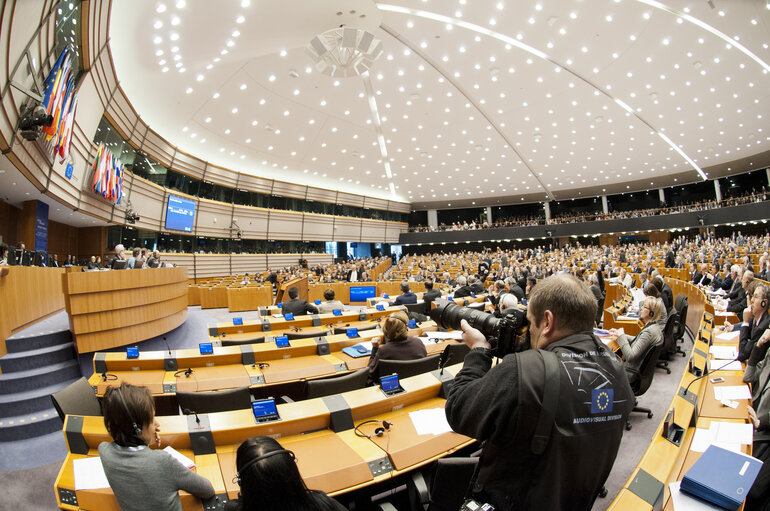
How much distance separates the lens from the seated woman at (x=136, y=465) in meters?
1.51

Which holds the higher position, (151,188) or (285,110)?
(285,110)

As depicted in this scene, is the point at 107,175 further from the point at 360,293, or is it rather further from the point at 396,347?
the point at 396,347

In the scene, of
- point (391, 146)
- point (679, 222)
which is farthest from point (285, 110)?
point (679, 222)

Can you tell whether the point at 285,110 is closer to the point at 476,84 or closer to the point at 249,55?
the point at 249,55

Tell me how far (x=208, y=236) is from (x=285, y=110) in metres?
7.05

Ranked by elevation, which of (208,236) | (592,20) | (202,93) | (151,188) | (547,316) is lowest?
(547,316)

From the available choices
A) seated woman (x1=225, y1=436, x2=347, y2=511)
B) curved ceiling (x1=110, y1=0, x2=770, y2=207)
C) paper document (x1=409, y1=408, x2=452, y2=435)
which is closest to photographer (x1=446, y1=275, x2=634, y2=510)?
seated woman (x1=225, y1=436, x2=347, y2=511)

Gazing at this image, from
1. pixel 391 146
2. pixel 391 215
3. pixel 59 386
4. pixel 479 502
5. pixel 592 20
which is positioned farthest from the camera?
pixel 391 215

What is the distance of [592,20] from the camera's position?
35.2ft

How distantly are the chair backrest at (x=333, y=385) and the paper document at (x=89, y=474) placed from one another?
1274 mm

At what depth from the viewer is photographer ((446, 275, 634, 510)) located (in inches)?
36.3

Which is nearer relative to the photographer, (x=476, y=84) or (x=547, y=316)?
(x=547, y=316)

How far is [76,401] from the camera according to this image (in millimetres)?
2455

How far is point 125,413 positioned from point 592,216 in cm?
3111
